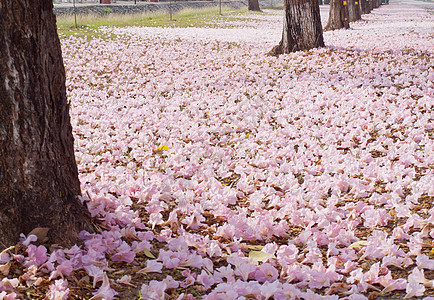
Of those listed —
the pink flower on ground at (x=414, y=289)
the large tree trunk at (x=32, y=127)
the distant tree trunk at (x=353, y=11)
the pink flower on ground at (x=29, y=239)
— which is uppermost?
the distant tree trunk at (x=353, y=11)

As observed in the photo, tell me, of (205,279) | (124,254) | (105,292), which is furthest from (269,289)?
(124,254)

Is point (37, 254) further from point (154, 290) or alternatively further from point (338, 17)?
point (338, 17)

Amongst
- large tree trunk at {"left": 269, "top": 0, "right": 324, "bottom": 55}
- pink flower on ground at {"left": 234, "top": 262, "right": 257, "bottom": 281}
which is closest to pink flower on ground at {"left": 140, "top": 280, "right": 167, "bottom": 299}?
pink flower on ground at {"left": 234, "top": 262, "right": 257, "bottom": 281}

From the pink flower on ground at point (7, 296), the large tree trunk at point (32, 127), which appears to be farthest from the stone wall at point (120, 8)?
the pink flower on ground at point (7, 296)

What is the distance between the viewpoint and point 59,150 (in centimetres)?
286

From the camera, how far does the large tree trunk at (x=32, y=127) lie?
8.33 feet

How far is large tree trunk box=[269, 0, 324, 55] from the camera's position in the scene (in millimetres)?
10945

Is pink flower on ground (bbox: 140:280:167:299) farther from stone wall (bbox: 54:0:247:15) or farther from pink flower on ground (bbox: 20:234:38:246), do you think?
stone wall (bbox: 54:0:247:15)

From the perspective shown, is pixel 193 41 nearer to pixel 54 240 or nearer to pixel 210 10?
pixel 54 240

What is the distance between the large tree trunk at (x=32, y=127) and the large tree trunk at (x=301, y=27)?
30.1 ft

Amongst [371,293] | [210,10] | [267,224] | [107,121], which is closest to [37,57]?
[267,224]

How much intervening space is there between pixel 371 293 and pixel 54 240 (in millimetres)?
2030

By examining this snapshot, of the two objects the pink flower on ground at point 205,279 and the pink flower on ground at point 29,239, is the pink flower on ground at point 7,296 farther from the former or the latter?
the pink flower on ground at point 205,279

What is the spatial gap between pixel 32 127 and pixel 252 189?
90.2 inches
